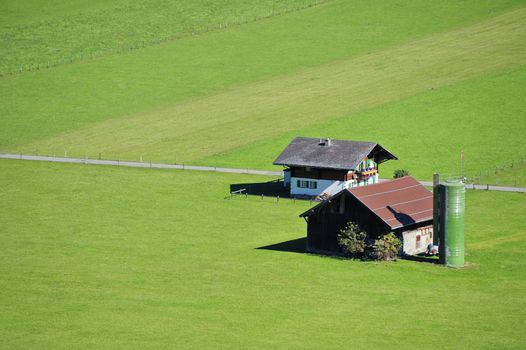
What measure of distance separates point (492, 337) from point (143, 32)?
113m

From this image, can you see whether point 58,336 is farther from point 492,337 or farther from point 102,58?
point 102,58

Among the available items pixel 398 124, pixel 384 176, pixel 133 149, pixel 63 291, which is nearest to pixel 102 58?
pixel 133 149

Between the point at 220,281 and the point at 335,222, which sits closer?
the point at 220,281

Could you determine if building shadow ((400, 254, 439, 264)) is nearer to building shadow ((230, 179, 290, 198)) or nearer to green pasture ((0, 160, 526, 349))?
green pasture ((0, 160, 526, 349))

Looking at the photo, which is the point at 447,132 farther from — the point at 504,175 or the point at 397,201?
the point at 397,201

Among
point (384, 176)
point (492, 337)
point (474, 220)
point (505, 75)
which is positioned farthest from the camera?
point (505, 75)

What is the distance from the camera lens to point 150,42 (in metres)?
169

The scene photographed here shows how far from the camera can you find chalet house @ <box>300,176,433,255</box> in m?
85.2

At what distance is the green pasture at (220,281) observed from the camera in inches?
2714

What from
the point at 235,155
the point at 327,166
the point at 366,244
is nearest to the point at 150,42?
the point at 235,155

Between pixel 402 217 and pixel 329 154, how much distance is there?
24.7 metres

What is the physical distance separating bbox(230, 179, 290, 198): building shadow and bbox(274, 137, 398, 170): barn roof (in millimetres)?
2787

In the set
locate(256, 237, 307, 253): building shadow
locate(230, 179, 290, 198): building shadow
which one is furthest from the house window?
locate(256, 237, 307, 253): building shadow

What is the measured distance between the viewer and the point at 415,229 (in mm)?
87375
